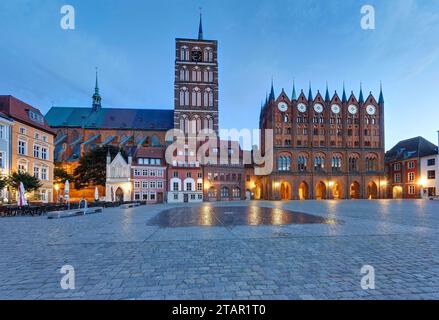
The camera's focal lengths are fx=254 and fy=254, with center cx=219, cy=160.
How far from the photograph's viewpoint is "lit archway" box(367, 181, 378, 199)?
58091 millimetres

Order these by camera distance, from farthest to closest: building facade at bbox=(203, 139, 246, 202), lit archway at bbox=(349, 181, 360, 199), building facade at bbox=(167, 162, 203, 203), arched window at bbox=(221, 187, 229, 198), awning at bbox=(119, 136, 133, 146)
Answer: awning at bbox=(119, 136, 133, 146)
lit archway at bbox=(349, 181, 360, 199)
arched window at bbox=(221, 187, 229, 198)
building facade at bbox=(203, 139, 246, 202)
building facade at bbox=(167, 162, 203, 203)

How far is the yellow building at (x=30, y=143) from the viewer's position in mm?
32344

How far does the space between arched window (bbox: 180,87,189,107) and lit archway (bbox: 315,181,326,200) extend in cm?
3573

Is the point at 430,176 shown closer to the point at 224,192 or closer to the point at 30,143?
the point at 224,192

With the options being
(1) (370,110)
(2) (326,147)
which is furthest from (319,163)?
(1) (370,110)

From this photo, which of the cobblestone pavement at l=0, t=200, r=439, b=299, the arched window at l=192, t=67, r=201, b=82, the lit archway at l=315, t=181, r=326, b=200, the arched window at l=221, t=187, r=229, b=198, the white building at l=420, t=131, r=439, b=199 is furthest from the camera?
the arched window at l=192, t=67, r=201, b=82

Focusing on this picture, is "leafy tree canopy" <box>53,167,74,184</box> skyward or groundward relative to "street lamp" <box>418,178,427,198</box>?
skyward

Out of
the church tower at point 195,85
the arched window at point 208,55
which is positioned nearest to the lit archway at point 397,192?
the church tower at point 195,85

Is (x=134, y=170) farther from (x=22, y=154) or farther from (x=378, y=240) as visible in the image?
(x=378, y=240)

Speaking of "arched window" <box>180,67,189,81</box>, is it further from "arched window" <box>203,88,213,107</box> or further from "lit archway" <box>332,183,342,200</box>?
"lit archway" <box>332,183,342,200</box>

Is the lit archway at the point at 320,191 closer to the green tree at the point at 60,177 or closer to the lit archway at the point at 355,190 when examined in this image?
the lit archway at the point at 355,190

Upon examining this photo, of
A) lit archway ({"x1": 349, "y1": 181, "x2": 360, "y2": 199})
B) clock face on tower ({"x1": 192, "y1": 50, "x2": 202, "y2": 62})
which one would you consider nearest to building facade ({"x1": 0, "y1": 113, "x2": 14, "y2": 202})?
clock face on tower ({"x1": 192, "y1": 50, "x2": 202, "y2": 62})

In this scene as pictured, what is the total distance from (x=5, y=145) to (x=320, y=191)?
5786cm

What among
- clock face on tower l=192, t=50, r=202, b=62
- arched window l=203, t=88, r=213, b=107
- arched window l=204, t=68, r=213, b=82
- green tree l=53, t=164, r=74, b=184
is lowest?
green tree l=53, t=164, r=74, b=184
